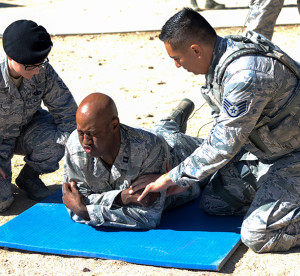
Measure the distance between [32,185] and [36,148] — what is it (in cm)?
31

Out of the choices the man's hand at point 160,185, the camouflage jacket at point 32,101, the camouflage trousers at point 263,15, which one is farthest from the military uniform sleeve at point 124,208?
the camouflage trousers at point 263,15

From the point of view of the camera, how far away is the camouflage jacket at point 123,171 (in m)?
4.66

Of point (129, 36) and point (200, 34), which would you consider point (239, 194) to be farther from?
point (129, 36)

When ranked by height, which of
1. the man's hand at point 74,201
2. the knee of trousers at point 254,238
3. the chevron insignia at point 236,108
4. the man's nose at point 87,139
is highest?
the chevron insignia at point 236,108

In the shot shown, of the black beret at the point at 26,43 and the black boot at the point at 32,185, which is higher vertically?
the black beret at the point at 26,43

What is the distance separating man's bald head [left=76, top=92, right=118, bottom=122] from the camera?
436cm

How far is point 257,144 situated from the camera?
4.46 meters

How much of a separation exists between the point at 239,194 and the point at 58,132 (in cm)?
167

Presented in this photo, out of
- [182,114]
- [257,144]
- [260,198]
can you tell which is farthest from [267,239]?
[182,114]

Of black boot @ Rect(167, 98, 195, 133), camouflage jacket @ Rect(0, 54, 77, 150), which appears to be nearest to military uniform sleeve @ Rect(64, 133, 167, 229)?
camouflage jacket @ Rect(0, 54, 77, 150)

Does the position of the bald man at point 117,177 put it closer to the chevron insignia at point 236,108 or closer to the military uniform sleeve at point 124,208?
the military uniform sleeve at point 124,208

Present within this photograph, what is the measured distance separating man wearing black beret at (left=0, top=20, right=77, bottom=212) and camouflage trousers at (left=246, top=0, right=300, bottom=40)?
2786 mm

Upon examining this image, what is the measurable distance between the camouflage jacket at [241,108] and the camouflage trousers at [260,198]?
9.4 inches

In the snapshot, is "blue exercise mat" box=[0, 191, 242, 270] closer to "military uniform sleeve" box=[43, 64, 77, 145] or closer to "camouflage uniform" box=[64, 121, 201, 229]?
"camouflage uniform" box=[64, 121, 201, 229]
